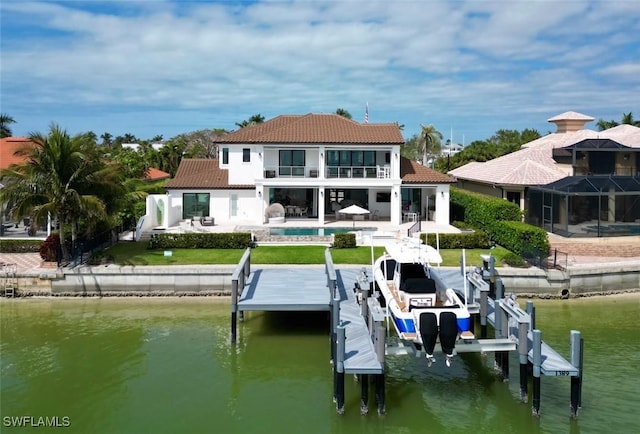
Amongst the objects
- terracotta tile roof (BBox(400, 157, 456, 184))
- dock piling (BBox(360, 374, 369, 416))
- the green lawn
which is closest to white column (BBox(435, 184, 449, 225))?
terracotta tile roof (BBox(400, 157, 456, 184))

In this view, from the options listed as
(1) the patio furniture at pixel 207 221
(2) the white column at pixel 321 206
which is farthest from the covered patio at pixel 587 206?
(1) the patio furniture at pixel 207 221

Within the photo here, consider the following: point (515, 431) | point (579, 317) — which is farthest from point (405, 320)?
point (579, 317)

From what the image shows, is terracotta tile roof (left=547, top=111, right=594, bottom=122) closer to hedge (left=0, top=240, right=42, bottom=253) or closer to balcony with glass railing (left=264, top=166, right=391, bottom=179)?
balcony with glass railing (left=264, top=166, right=391, bottom=179)

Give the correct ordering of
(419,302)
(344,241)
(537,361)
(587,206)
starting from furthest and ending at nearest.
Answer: (587,206), (344,241), (419,302), (537,361)

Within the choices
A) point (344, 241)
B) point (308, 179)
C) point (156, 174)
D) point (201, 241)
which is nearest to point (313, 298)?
point (344, 241)

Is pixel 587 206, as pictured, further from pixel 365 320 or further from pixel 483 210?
pixel 365 320

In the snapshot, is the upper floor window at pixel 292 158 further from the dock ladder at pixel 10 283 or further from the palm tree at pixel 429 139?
the palm tree at pixel 429 139
